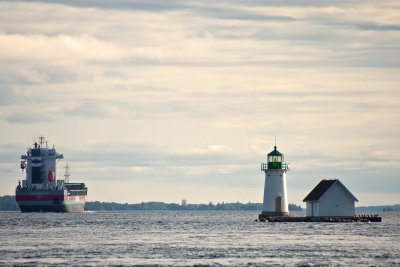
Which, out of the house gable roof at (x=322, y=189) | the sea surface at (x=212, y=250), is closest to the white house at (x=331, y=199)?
the house gable roof at (x=322, y=189)

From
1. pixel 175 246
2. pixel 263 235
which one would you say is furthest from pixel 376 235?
pixel 175 246

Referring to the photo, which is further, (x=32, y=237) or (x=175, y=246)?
(x=32, y=237)

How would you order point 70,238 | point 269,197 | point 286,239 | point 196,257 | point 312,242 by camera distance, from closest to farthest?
point 196,257 < point 312,242 < point 286,239 < point 70,238 < point 269,197

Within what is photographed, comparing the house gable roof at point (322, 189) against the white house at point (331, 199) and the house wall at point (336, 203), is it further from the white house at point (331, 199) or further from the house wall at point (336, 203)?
the house wall at point (336, 203)

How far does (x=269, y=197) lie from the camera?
111 metres

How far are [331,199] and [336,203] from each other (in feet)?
2.84

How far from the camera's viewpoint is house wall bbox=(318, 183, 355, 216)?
111125 millimetres

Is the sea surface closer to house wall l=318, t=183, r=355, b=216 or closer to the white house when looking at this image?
the white house

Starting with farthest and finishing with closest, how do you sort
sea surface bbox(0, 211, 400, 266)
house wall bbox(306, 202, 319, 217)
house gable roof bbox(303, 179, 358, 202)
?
house wall bbox(306, 202, 319, 217) < house gable roof bbox(303, 179, 358, 202) < sea surface bbox(0, 211, 400, 266)

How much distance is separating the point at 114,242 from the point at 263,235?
1484cm

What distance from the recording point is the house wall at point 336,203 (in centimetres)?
11112

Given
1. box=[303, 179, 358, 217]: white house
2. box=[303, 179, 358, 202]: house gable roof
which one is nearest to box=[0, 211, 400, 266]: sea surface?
box=[303, 179, 358, 202]: house gable roof

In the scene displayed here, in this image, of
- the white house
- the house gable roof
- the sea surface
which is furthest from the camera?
the white house

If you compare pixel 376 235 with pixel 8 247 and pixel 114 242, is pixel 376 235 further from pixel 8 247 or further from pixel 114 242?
pixel 8 247
